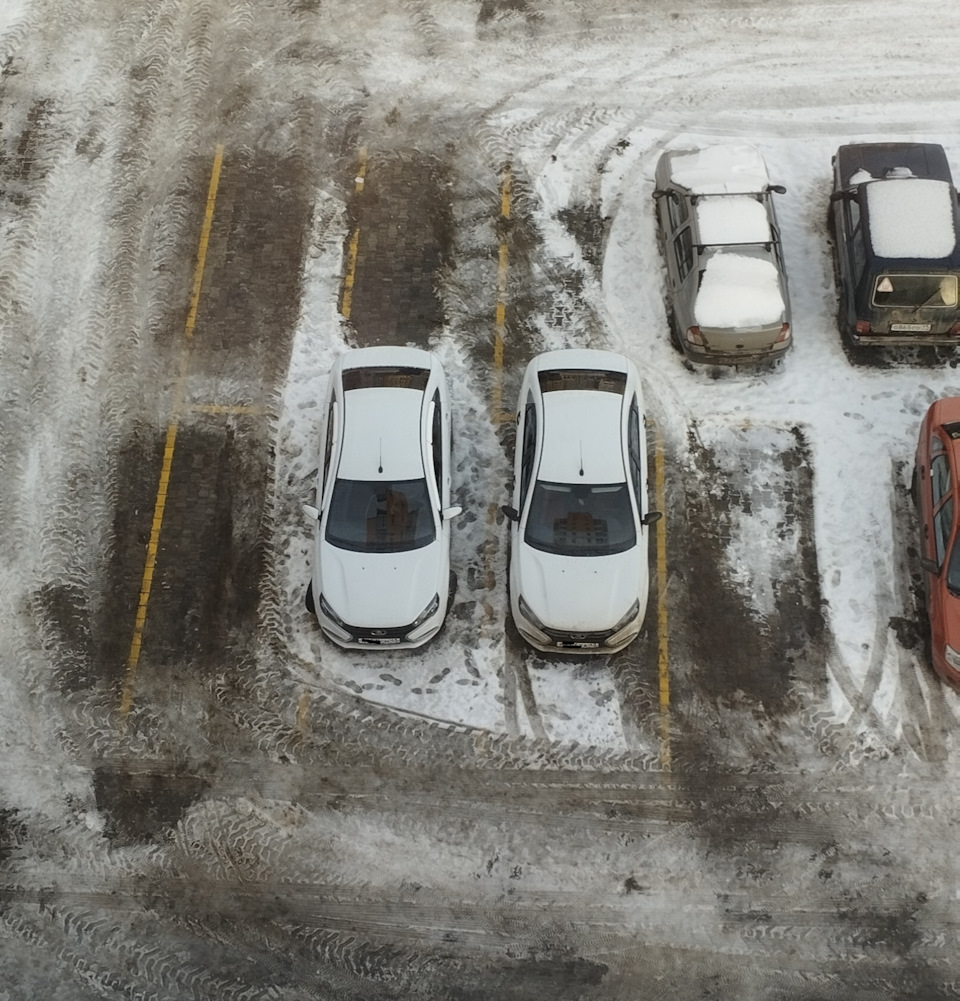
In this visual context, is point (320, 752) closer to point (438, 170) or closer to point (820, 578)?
point (820, 578)

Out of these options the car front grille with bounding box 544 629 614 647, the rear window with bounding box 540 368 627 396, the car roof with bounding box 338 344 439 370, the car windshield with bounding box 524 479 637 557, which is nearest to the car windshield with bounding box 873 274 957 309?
the rear window with bounding box 540 368 627 396

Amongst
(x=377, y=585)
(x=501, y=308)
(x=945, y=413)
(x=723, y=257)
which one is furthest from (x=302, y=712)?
(x=945, y=413)

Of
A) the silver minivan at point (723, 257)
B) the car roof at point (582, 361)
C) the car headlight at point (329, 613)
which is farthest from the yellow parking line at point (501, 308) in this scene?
the car headlight at point (329, 613)

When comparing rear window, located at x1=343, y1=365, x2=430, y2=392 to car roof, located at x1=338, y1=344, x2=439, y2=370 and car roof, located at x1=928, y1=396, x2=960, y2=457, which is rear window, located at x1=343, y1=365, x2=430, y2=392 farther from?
car roof, located at x1=928, y1=396, x2=960, y2=457

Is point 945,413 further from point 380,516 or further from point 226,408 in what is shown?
point 226,408

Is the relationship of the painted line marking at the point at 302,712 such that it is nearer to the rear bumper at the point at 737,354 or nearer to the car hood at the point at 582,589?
the car hood at the point at 582,589

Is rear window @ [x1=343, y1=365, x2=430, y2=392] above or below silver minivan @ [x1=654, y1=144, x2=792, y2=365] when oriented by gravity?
below
